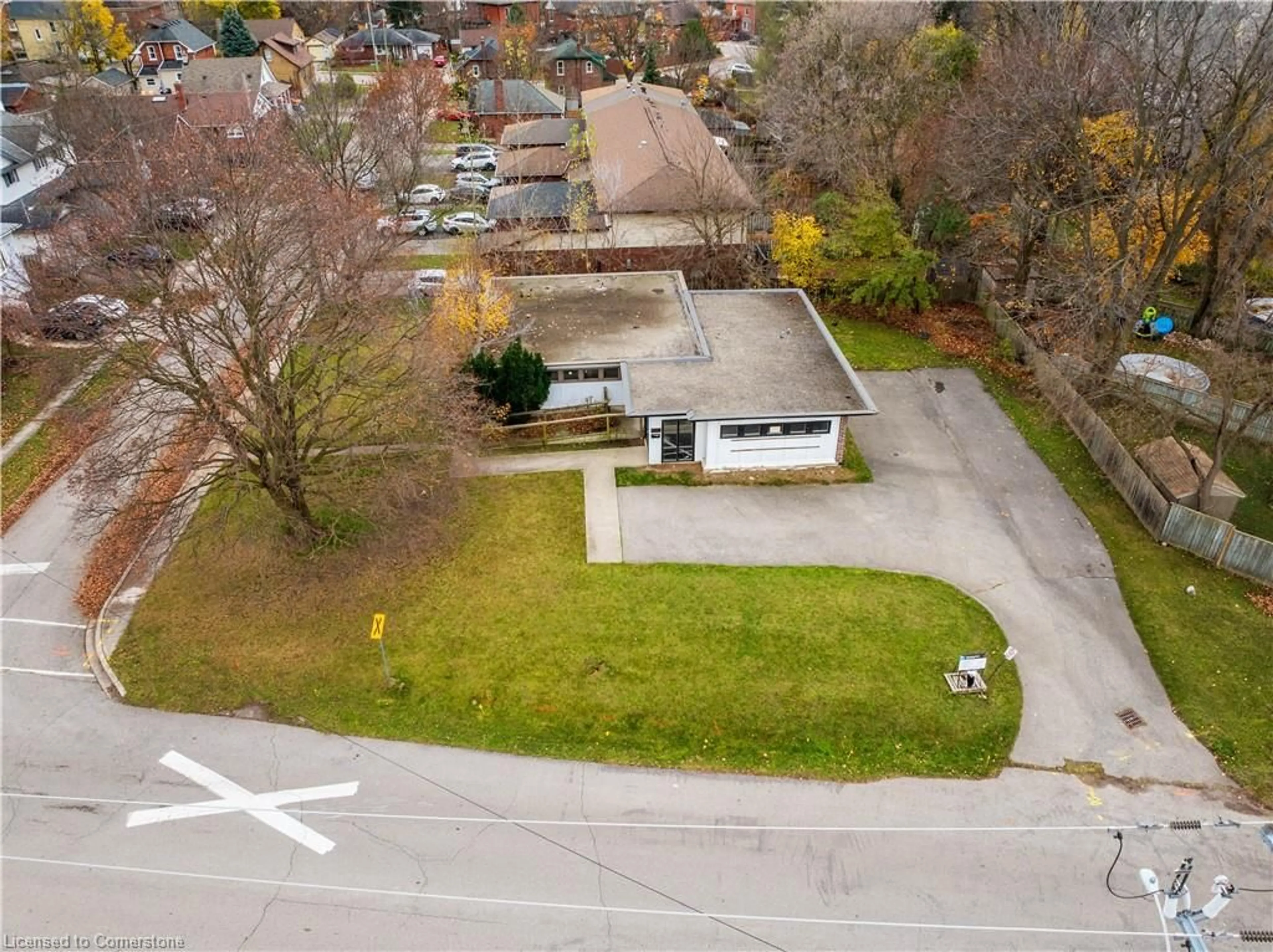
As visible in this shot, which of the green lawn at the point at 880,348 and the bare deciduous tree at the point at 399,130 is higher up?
the bare deciduous tree at the point at 399,130

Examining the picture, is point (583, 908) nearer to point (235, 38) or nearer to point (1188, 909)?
point (1188, 909)

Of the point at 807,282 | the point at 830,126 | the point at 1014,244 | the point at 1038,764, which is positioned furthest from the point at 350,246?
the point at 1014,244

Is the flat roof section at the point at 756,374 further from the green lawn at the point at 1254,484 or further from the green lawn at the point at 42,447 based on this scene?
the green lawn at the point at 42,447

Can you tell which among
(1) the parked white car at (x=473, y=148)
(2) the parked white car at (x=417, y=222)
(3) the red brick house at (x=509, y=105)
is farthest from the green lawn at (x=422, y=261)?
(3) the red brick house at (x=509, y=105)

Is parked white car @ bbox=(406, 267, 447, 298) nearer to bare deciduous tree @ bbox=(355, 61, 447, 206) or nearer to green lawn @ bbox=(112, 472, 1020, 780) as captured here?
bare deciduous tree @ bbox=(355, 61, 447, 206)

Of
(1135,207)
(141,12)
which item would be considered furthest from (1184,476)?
(141,12)

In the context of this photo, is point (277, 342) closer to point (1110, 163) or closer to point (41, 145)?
point (1110, 163)
